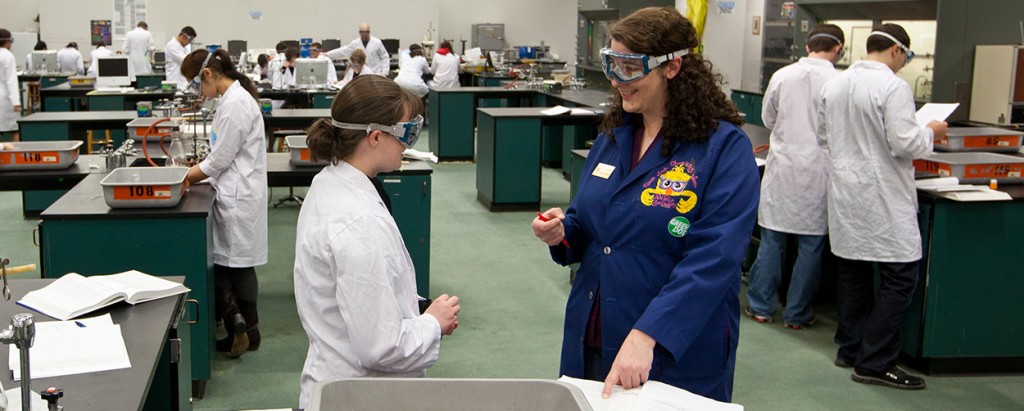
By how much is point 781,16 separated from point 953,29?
283 centimetres

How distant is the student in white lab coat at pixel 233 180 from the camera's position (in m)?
4.18

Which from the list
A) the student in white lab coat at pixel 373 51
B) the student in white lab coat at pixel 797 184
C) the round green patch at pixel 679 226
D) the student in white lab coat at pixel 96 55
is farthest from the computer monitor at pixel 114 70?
the round green patch at pixel 679 226

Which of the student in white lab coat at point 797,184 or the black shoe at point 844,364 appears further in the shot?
the student in white lab coat at point 797,184

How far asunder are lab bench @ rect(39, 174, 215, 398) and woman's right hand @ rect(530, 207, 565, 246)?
1.95 metres

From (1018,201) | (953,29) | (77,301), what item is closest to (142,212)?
(77,301)

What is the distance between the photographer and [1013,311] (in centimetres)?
421

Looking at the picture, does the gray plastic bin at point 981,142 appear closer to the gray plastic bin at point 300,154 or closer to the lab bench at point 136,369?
the gray plastic bin at point 300,154

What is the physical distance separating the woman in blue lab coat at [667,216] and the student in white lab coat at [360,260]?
0.35 metres

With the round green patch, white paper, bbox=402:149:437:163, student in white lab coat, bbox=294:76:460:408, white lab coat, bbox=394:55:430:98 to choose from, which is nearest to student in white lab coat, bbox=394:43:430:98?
white lab coat, bbox=394:55:430:98

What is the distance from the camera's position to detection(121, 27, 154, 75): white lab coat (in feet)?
48.1

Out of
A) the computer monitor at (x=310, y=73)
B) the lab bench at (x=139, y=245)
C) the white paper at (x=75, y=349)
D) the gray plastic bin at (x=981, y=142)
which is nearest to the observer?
the white paper at (x=75, y=349)

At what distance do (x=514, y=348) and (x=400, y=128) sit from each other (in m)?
2.52

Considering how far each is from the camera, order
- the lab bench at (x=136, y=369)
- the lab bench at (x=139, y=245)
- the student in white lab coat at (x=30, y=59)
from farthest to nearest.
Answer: the student in white lab coat at (x=30, y=59), the lab bench at (x=139, y=245), the lab bench at (x=136, y=369)

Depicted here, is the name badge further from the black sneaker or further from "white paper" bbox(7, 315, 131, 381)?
the black sneaker
